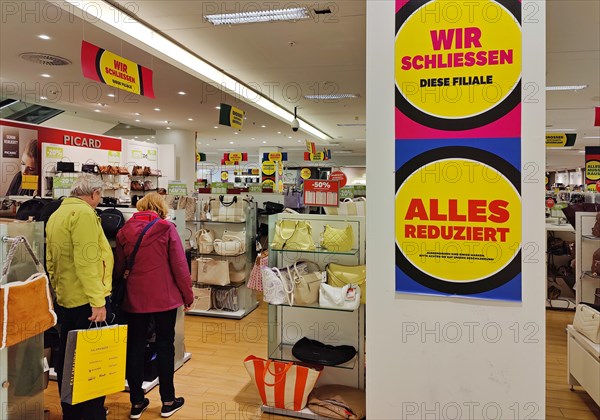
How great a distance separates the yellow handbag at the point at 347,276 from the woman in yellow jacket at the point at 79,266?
1.55 meters

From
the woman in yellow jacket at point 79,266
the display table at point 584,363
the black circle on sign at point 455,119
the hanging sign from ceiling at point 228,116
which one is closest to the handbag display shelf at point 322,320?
the woman in yellow jacket at point 79,266

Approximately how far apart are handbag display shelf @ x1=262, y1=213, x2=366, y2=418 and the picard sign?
26.5ft

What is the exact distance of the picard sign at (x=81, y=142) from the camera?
973cm

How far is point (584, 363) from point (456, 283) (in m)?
2.15

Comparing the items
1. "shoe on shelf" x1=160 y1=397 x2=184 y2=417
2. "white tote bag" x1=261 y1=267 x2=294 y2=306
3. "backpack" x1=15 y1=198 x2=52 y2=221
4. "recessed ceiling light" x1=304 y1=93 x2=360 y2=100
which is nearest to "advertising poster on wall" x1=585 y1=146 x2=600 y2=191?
"recessed ceiling light" x1=304 y1=93 x2=360 y2=100

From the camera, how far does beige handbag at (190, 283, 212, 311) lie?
571cm

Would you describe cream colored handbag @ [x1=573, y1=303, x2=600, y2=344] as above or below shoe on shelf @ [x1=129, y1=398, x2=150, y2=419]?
above

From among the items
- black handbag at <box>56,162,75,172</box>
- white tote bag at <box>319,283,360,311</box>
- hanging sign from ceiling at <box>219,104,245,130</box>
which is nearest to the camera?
white tote bag at <box>319,283,360,311</box>

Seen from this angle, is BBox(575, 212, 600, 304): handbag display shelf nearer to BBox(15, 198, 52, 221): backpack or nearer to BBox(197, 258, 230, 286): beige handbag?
BBox(197, 258, 230, 286): beige handbag

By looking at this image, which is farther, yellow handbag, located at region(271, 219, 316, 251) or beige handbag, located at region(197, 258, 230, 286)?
beige handbag, located at region(197, 258, 230, 286)

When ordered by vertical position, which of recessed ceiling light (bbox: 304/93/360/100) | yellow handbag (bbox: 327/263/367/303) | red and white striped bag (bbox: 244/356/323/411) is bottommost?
red and white striped bag (bbox: 244/356/323/411)

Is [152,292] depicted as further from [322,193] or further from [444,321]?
[444,321]

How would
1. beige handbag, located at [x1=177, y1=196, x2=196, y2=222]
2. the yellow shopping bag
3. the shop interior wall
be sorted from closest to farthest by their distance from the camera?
the shop interior wall → the yellow shopping bag → beige handbag, located at [x1=177, y1=196, x2=196, y2=222]

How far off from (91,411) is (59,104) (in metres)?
9.82
